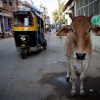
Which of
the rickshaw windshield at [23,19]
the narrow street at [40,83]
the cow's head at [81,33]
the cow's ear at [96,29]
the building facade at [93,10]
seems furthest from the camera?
the building facade at [93,10]

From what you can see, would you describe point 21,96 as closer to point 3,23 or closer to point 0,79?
point 0,79

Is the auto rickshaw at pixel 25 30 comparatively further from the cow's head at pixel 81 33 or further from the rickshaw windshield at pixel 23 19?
the cow's head at pixel 81 33

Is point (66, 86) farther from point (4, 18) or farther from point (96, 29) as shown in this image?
point (4, 18)

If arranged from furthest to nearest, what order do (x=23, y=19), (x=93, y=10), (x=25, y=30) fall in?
(x=93, y=10), (x=23, y=19), (x=25, y=30)

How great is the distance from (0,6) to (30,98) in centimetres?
2822

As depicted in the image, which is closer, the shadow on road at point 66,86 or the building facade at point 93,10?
the shadow on road at point 66,86

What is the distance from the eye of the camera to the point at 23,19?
413 inches

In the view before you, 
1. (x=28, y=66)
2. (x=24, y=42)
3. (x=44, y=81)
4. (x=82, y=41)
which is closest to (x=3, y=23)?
(x=24, y=42)

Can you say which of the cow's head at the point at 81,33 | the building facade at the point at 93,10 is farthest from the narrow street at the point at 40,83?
the building facade at the point at 93,10

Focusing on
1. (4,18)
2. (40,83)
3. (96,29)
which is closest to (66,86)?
(40,83)

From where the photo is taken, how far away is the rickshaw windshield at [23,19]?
10.4 metres

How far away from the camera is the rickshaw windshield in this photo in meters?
10.4

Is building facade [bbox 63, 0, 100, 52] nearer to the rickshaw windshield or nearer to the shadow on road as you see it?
the rickshaw windshield

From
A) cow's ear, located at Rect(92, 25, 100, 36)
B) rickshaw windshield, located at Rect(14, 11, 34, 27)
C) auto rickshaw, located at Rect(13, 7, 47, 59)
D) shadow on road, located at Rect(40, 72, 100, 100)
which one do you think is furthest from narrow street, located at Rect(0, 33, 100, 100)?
Result: rickshaw windshield, located at Rect(14, 11, 34, 27)
